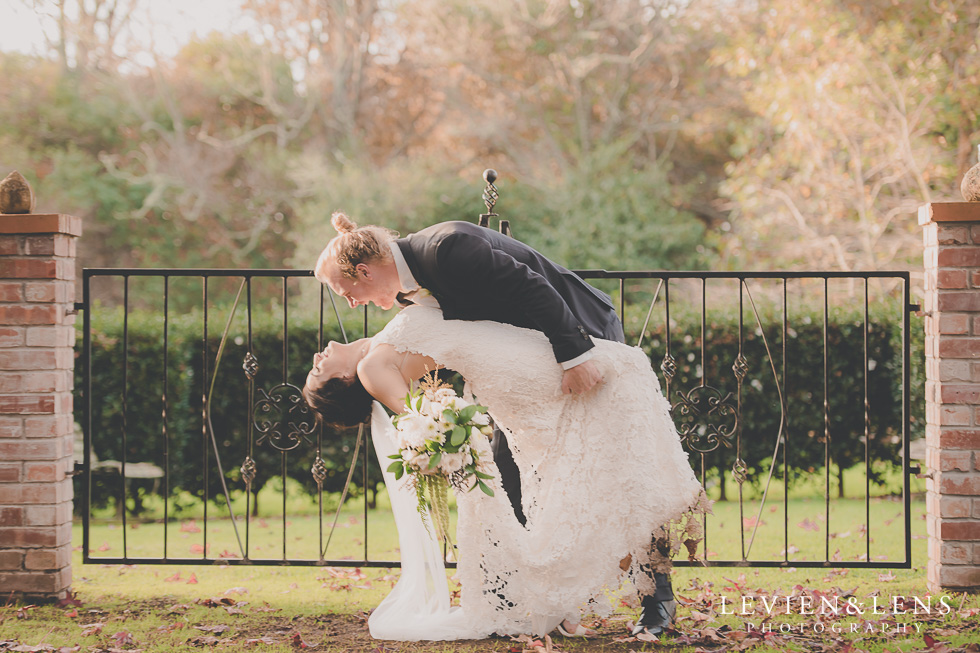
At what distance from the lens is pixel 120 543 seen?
208 inches

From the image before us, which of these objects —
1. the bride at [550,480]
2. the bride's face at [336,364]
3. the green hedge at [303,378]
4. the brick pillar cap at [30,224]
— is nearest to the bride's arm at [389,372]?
the bride at [550,480]

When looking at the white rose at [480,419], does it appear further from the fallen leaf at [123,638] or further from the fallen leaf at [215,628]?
the fallen leaf at [123,638]

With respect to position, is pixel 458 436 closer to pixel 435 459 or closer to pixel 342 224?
pixel 435 459

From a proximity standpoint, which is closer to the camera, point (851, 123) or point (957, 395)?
point (957, 395)

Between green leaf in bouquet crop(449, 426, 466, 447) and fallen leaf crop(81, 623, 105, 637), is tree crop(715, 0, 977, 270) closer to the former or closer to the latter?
green leaf in bouquet crop(449, 426, 466, 447)

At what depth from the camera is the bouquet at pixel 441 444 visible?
107 inches

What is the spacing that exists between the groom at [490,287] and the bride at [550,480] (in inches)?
3.1

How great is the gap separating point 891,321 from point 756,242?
14.2 feet

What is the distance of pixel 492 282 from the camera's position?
9.00ft

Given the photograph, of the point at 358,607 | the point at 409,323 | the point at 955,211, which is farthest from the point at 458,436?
the point at 955,211

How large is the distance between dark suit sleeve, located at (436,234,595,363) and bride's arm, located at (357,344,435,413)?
32 centimetres

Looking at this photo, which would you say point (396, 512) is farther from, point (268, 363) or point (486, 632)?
point (268, 363)

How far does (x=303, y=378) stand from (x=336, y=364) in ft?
11.4

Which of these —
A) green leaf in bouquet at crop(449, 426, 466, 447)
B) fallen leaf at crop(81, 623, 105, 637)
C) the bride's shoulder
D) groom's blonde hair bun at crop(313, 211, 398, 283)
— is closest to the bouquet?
green leaf in bouquet at crop(449, 426, 466, 447)
